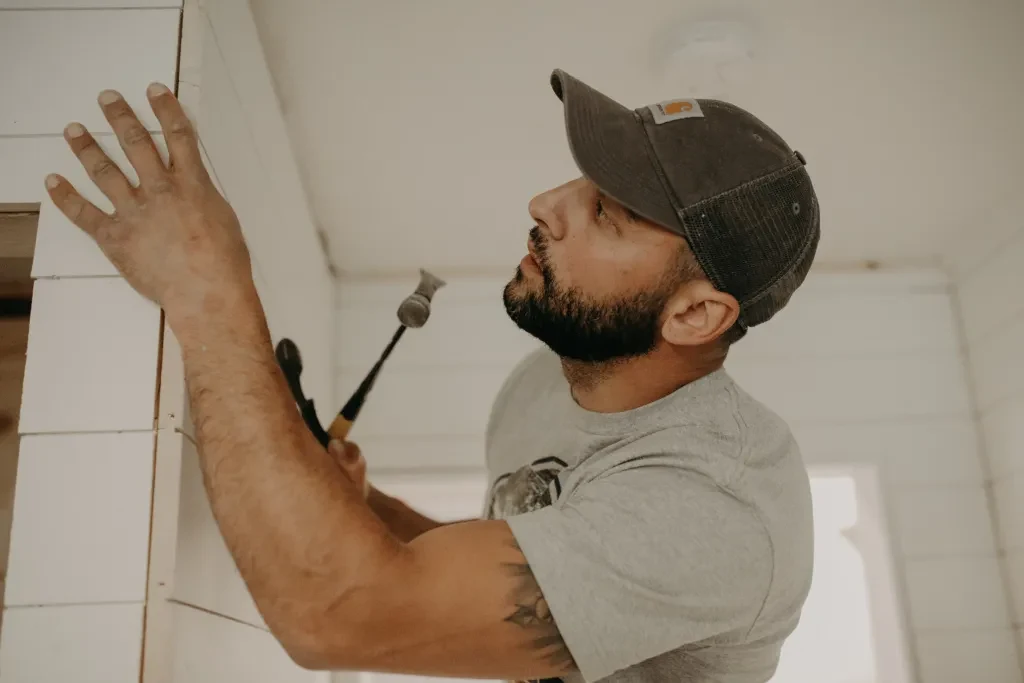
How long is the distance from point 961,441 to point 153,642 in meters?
2.26

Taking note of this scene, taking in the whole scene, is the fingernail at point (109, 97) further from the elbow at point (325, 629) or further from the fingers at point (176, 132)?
the elbow at point (325, 629)

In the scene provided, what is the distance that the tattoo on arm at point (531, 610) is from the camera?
0.85 m

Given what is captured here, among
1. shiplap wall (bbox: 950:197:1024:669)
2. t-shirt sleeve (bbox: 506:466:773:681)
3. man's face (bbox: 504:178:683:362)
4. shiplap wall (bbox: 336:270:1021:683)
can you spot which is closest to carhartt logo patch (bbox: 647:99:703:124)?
man's face (bbox: 504:178:683:362)

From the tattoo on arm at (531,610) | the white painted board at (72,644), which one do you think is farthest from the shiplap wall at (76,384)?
the tattoo on arm at (531,610)

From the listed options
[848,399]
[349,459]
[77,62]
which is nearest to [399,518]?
[349,459]

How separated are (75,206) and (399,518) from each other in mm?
686

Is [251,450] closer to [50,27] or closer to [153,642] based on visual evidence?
[153,642]

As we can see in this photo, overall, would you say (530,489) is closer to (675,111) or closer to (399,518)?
(399,518)

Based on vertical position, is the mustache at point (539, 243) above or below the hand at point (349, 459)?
above

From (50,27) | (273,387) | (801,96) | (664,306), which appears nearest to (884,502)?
(801,96)

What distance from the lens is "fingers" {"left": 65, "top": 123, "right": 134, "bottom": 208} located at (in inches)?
36.6

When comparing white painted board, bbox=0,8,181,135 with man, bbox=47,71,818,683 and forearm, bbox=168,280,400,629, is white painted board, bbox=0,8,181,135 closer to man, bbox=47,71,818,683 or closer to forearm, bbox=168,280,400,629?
man, bbox=47,71,818,683

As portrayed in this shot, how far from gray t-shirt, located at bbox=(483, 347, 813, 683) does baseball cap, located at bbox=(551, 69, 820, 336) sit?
164 millimetres

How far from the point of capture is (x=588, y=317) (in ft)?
3.55
